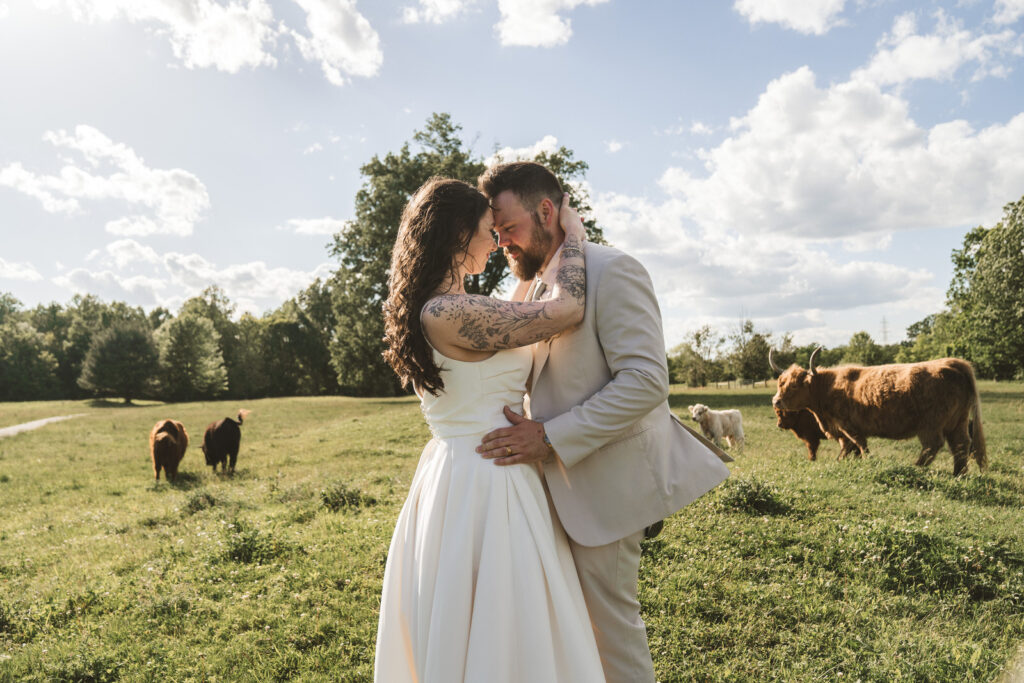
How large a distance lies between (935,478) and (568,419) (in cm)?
803

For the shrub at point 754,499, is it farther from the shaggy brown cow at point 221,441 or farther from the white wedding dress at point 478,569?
the shaggy brown cow at point 221,441

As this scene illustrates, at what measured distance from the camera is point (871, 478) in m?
8.59

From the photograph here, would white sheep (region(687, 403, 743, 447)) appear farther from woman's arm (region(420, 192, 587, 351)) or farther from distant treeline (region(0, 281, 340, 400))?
distant treeline (region(0, 281, 340, 400))

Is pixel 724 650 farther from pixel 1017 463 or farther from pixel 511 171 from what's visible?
pixel 1017 463

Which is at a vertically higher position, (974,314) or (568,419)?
(974,314)

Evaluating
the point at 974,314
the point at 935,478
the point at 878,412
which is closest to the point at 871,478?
the point at 935,478

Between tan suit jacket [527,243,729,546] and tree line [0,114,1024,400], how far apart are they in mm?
17344

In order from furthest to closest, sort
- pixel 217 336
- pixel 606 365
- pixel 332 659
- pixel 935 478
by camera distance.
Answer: pixel 217 336 < pixel 935 478 < pixel 332 659 < pixel 606 365

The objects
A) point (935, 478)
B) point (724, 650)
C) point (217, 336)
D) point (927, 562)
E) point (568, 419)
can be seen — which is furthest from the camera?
point (217, 336)

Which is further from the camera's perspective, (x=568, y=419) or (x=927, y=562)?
(x=927, y=562)

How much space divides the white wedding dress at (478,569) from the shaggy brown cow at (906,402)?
355 inches

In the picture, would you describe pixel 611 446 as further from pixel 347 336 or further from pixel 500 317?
pixel 347 336

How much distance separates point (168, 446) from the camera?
15.1 metres

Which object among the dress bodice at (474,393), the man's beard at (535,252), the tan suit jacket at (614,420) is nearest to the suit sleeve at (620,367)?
the tan suit jacket at (614,420)
